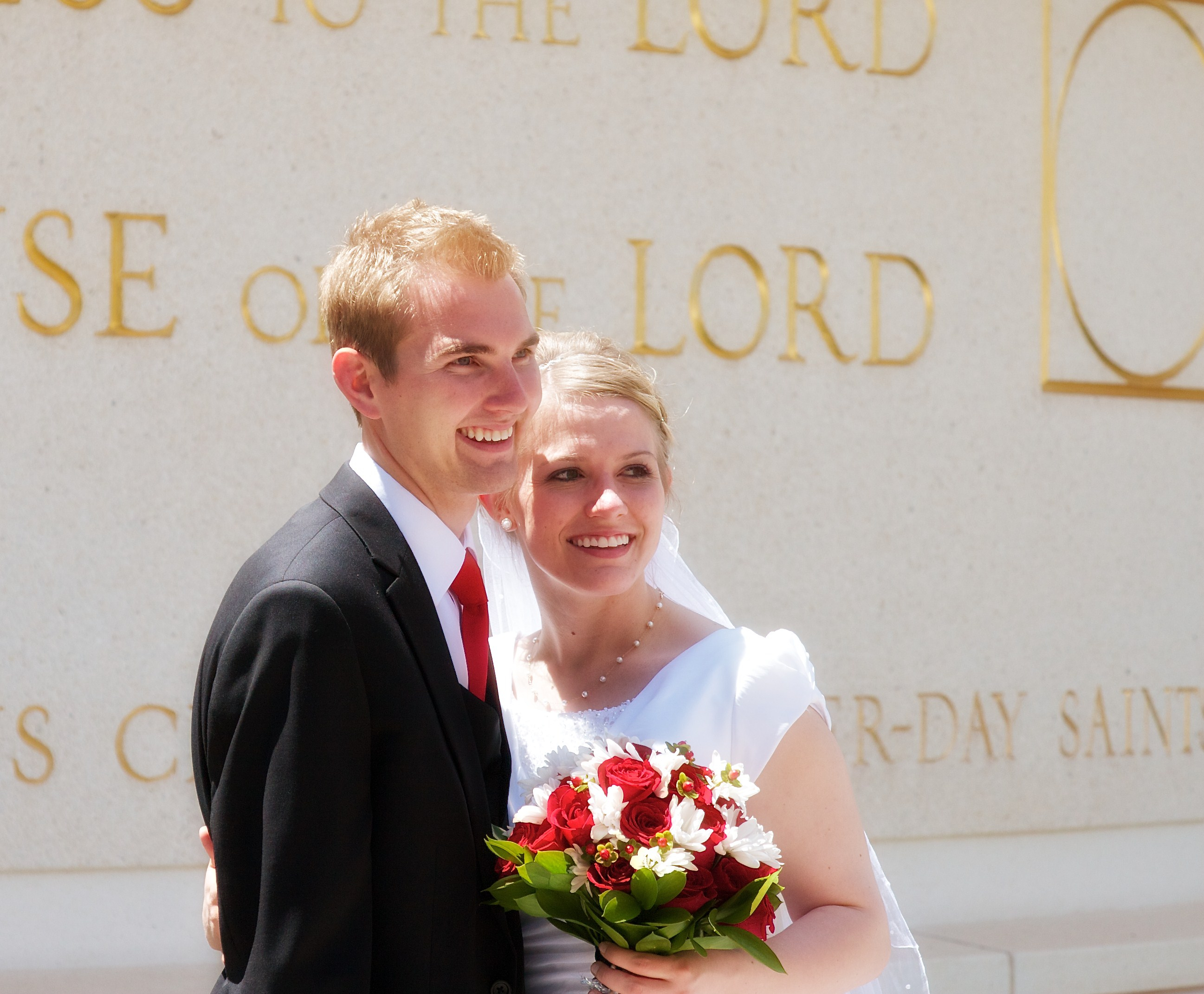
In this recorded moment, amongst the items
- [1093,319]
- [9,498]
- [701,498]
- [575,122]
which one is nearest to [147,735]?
[9,498]

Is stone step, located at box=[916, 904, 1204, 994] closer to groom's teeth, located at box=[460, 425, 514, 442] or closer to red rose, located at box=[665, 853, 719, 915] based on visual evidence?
red rose, located at box=[665, 853, 719, 915]

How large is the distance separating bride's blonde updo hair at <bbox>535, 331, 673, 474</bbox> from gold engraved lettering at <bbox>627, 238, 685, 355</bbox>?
257cm

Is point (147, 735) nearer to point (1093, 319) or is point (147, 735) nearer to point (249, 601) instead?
point (249, 601)

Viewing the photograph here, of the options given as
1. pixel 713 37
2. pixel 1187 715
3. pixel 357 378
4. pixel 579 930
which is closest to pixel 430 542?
pixel 357 378

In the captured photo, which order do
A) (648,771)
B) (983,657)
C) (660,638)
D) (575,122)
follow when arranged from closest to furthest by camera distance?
1. (648,771)
2. (660,638)
3. (575,122)
4. (983,657)

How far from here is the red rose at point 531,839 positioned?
213 cm

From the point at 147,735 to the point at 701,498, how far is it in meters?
2.35

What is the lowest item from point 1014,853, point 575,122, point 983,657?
point 1014,853

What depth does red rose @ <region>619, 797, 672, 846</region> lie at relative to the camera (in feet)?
6.93

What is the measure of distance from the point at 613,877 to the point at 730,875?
0.19 meters

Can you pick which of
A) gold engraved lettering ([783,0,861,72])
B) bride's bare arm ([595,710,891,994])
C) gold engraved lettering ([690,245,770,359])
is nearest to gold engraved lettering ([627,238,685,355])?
gold engraved lettering ([690,245,770,359])

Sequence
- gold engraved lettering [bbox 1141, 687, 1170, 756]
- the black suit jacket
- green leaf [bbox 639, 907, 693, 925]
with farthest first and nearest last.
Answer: gold engraved lettering [bbox 1141, 687, 1170, 756], green leaf [bbox 639, 907, 693, 925], the black suit jacket

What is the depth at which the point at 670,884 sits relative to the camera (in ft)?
6.73

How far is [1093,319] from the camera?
6273mm
